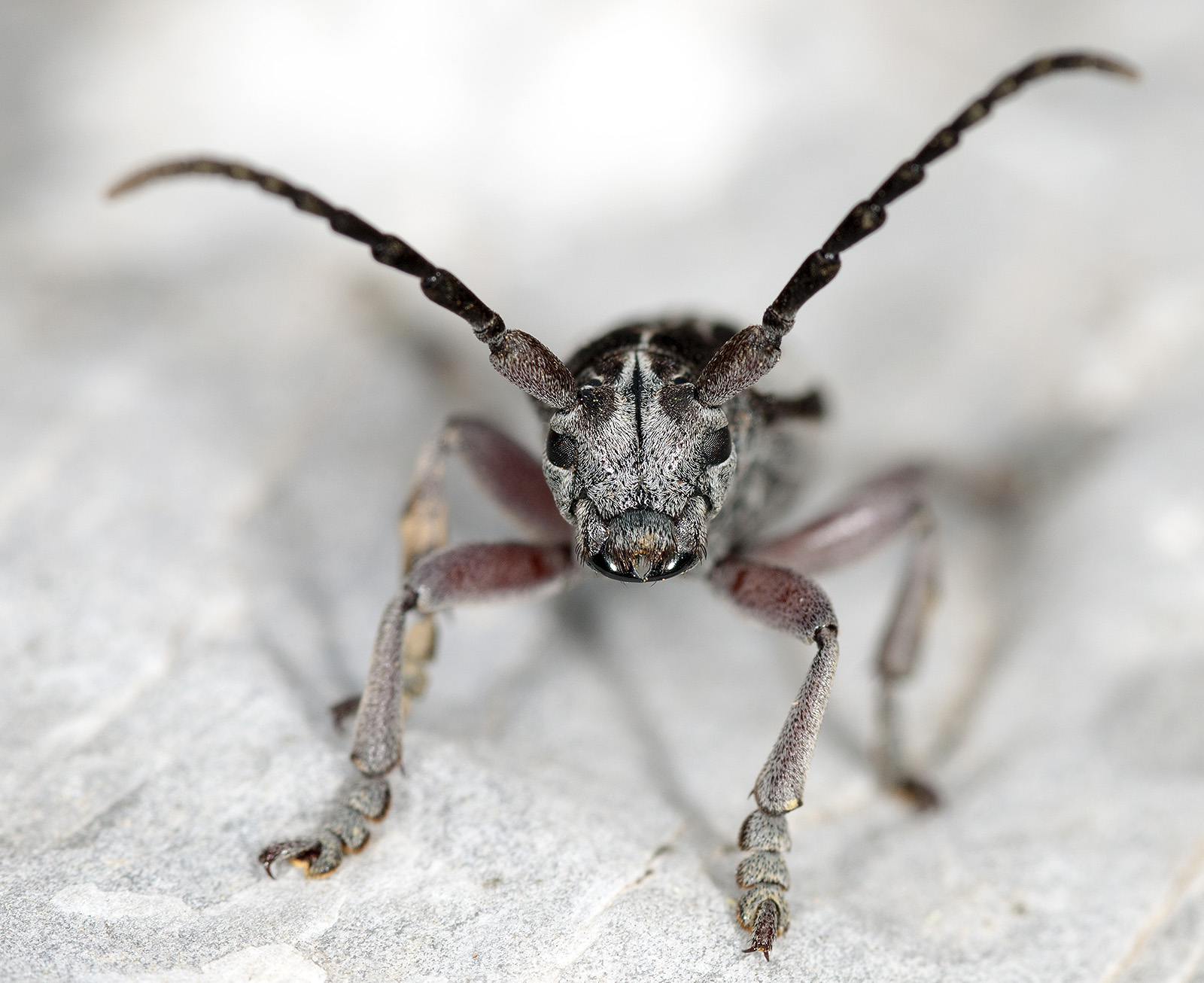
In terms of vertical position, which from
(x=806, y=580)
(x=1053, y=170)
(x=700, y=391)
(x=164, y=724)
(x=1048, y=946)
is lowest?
(x=1048, y=946)

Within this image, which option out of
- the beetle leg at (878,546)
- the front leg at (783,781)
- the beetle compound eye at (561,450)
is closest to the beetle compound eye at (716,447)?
the beetle compound eye at (561,450)

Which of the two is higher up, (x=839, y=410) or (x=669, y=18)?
(x=669, y=18)

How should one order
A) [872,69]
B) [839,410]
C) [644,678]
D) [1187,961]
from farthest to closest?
1. [872,69]
2. [839,410]
3. [644,678]
4. [1187,961]

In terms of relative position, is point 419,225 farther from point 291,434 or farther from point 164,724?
point 164,724

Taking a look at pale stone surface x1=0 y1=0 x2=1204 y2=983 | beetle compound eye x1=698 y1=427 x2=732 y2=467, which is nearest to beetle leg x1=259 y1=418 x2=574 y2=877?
pale stone surface x1=0 y1=0 x2=1204 y2=983

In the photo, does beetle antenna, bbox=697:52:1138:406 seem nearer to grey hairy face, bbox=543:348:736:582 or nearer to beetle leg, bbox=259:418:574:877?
grey hairy face, bbox=543:348:736:582

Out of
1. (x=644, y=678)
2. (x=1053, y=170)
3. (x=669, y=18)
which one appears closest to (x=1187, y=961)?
(x=644, y=678)
